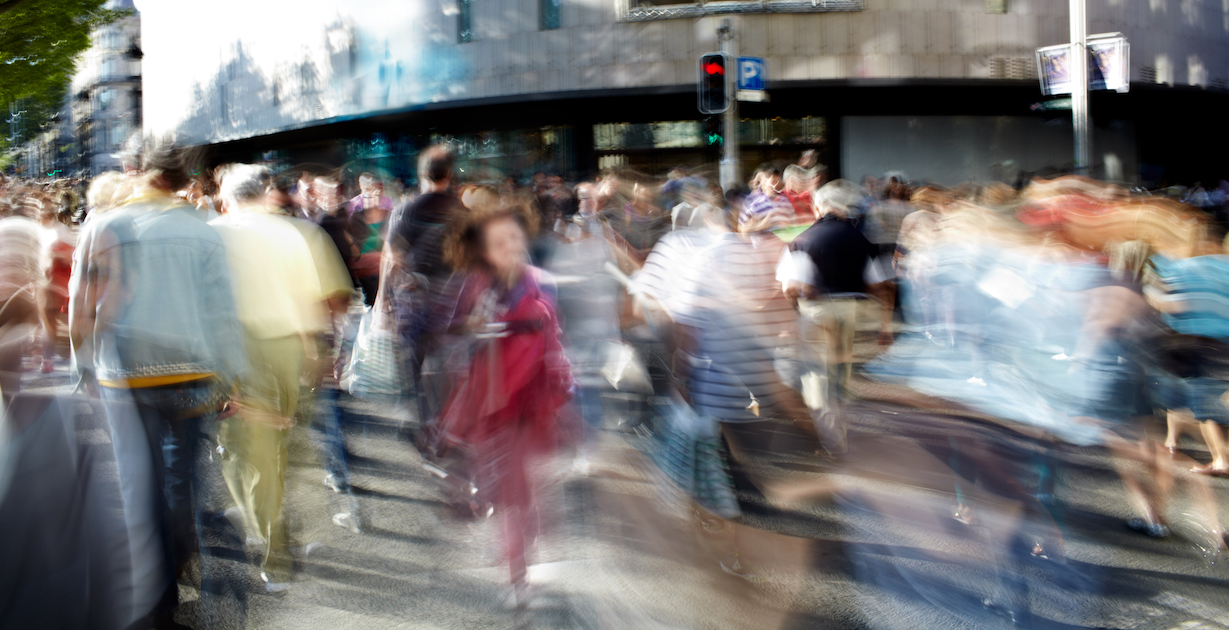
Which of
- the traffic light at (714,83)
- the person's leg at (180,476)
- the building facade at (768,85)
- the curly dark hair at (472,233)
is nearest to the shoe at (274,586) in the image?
the person's leg at (180,476)

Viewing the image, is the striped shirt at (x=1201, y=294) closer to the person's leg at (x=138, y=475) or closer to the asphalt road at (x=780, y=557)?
the asphalt road at (x=780, y=557)

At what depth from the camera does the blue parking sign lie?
12.7 metres

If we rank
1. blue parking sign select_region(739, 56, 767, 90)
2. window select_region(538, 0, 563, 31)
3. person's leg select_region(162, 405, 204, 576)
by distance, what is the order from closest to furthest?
person's leg select_region(162, 405, 204, 576), blue parking sign select_region(739, 56, 767, 90), window select_region(538, 0, 563, 31)

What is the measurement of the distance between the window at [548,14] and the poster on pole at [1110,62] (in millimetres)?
9877

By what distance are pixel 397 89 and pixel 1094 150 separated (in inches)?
611

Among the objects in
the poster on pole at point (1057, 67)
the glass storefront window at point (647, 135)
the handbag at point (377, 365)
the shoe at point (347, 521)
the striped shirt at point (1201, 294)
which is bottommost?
the shoe at point (347, 521)

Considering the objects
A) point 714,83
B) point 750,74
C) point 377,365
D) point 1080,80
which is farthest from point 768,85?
point 377,365

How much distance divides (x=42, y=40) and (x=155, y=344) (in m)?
21.4

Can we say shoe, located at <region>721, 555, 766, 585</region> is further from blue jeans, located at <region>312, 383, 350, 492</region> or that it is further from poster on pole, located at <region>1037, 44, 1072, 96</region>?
poster on pole, located at <region>1037, 44, 1072, 96</region>

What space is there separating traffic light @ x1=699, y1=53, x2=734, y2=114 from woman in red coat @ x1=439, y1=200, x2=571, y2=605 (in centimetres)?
886

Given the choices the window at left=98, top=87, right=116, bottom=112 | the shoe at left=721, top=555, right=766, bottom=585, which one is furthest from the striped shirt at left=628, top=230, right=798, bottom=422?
the window at left=98, top=87, right=116, bottom=112

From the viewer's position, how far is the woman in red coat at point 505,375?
3758 millimetres

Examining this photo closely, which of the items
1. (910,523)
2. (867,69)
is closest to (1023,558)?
(910,523)

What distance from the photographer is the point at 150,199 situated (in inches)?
146
